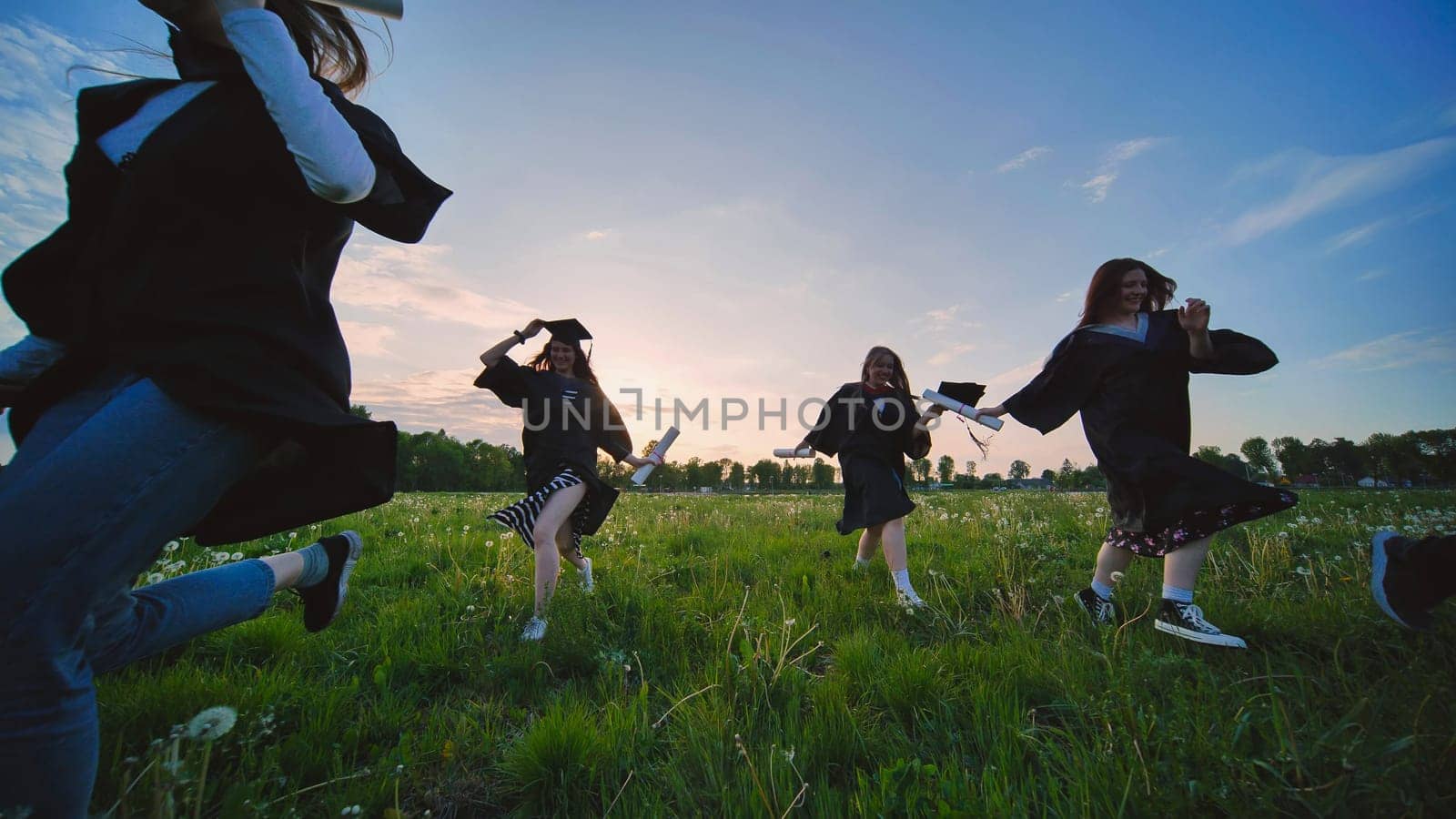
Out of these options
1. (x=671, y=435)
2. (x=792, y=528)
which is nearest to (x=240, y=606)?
(x=671, y=435)

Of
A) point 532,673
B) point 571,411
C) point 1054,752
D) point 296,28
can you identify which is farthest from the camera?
point 571,411

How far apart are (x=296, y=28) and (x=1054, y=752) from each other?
4.08 meters

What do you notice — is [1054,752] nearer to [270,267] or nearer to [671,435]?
[270,267]

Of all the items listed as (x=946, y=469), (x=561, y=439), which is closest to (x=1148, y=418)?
(x=561, y=439)

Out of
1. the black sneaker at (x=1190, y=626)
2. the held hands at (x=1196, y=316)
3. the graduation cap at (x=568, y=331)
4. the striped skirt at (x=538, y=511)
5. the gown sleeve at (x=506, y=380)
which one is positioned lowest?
the black sneaker at (x=1190, y=626)

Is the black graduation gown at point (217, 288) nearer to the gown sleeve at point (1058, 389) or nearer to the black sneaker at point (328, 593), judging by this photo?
the black sneaker at point (328, 593)

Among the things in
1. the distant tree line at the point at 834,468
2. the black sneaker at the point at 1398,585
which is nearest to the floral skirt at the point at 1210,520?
the black sneaker at the point at 1398,585

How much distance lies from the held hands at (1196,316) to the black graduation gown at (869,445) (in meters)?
2.59

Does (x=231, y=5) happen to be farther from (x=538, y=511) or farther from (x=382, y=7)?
(x=538, y=511)

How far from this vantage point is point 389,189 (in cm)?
192

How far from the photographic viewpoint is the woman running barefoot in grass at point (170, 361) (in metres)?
1.32

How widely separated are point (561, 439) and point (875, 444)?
3.35 metres

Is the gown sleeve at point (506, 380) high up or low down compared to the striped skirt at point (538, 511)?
up

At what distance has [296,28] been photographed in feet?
7.21
